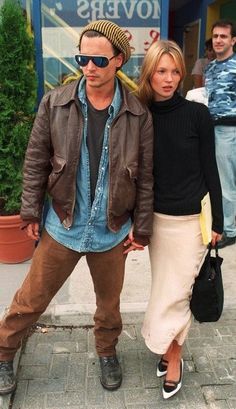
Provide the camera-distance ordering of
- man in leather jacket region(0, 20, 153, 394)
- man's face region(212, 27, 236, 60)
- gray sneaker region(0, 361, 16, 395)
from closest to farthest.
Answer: man in leather jacket region(0, 20, 153, 394) < gray sneaker region(0, 361, 16, 395) < man's face region(212, 27, 236, 60)

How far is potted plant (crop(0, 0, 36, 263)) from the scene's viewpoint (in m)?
3.67

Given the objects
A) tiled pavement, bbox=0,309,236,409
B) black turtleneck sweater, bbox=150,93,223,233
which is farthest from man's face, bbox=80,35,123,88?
tiled pavement, bbox=0,309,236,409

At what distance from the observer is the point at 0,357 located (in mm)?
2496

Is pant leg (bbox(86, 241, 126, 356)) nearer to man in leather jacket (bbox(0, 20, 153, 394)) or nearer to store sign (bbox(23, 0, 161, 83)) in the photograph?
man in leather jacket (bbox(0, 20, 153, 394))

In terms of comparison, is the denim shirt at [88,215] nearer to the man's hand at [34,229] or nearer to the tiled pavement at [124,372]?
the man's hand at [34,229]

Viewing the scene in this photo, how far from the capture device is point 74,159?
6.91ft

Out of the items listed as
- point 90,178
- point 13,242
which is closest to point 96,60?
point 90,178

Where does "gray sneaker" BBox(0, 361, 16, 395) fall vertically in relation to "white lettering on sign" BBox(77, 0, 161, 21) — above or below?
below

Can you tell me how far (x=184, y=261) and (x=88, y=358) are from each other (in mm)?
951

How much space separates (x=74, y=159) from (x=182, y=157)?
1.71 ft

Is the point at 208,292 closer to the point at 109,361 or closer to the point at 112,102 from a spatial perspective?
the point at 109,361

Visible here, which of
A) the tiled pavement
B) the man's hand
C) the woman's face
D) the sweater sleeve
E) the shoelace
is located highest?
the woman's face

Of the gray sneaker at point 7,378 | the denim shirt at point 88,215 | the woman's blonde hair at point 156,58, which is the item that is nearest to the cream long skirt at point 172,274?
the denim shirt at point 88,215

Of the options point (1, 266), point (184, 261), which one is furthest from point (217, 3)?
point (184, 261)
